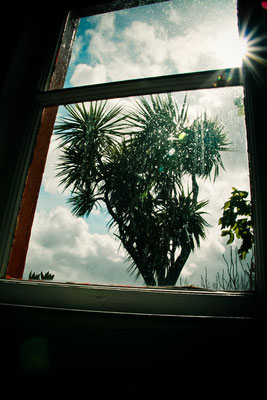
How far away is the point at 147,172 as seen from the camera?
3.98ft

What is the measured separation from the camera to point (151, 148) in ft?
4.25

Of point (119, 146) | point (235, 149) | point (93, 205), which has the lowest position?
point (93, 205)

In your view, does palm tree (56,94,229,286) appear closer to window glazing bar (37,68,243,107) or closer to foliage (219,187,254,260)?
foliage (219,187,254,260)

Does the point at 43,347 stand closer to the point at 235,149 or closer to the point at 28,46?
the point at 235,149

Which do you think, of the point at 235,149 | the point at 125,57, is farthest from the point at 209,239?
the point at 125,57

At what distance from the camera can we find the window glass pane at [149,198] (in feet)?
2.77

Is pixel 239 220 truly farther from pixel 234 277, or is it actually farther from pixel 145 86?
pixel 145 86

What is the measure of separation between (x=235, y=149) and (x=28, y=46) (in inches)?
39.1

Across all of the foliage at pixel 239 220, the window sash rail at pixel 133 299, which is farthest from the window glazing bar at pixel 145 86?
the window sash rail at pixel 133 299

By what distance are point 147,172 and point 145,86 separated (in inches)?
16.2

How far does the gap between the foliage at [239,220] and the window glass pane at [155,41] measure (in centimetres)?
54

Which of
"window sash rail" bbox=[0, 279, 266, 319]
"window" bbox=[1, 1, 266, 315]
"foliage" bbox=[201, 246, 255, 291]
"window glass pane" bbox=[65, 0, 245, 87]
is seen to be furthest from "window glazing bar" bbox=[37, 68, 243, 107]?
"window sash rail" bbox=[0, 279, 266, 319]

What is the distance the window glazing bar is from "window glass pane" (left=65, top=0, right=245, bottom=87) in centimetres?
11

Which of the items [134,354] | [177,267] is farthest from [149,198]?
[134,354]
